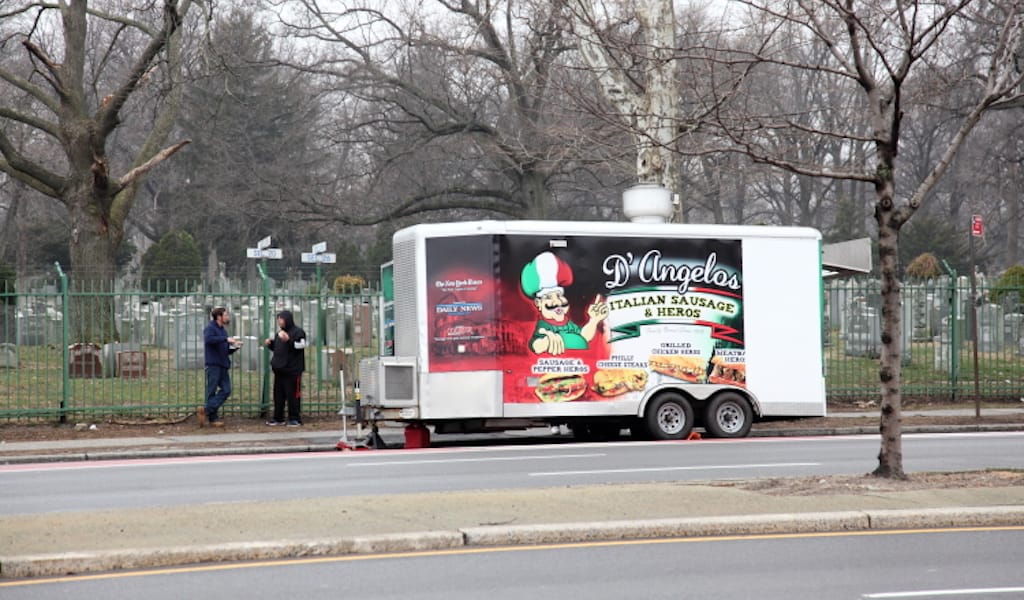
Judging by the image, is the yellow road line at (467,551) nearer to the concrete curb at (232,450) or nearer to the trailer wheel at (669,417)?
the trailer wheel at (669,417)

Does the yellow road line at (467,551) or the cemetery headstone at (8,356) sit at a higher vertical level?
the cemetery headstone at (8,356)

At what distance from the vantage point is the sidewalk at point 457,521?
9.07m

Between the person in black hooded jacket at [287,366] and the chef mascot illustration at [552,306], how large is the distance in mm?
4429

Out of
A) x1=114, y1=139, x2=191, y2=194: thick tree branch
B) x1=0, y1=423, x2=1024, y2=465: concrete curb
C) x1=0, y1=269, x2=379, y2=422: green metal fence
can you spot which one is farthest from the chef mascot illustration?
x1=114, y1=139, x2=191, y2=194: thick tree branch

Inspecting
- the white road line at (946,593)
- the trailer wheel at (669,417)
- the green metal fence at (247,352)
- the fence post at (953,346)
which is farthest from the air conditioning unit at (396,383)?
the fence post at (953,346)

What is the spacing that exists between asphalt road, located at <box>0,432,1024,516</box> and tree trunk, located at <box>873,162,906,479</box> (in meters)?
1.91

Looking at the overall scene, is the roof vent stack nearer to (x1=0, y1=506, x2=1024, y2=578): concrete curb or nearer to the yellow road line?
(x1=0, y1=506, x2=1024, y2=578): concrete curb

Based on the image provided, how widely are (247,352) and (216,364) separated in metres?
4.74

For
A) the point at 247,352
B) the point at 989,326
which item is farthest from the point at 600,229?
the point at 989,326

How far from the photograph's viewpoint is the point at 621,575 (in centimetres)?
856

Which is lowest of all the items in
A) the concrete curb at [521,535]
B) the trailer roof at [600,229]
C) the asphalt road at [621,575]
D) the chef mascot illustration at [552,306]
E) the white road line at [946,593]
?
the white road line at [946,593]

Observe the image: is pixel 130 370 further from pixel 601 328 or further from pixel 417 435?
pixel 601 328

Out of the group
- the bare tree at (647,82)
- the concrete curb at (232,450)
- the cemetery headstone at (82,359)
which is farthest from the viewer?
the bare tree at (647,82)

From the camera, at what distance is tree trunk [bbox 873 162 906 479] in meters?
12.2
